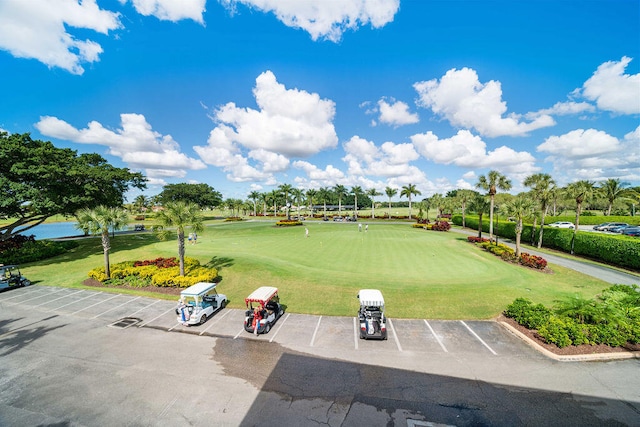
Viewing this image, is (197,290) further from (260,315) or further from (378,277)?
(378,277)

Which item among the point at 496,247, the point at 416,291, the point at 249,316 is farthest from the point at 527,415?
the point at 496,247

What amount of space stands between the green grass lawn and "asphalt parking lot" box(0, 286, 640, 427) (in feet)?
8.49

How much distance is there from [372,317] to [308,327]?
153 inches

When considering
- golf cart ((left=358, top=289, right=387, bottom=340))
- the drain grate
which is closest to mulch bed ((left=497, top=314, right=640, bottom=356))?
golf cart ((left=358, top=289, right=387, bottom=340))

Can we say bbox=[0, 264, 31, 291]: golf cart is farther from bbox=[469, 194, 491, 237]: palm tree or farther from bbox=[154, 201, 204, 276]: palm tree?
bbox=[469, 194, 491, 237]: palm tree

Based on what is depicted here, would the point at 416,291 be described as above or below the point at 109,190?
below

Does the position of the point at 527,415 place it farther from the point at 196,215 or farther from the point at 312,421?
the point at 196,215

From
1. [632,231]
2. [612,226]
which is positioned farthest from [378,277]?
[612,226]

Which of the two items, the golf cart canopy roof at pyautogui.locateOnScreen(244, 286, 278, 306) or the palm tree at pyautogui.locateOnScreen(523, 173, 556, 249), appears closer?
the golf cart canopy roof at pyautogui.locateOnScreen(244, 286, 278, 306)

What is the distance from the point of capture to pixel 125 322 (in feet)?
52.9

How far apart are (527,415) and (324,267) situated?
20311mm

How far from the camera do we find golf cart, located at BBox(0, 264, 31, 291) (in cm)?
2166

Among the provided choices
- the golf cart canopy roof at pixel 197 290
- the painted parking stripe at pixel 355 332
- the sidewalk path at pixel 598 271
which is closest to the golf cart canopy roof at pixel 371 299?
the painted parking stripe at pixel 355 332

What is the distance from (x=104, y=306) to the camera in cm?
1856
